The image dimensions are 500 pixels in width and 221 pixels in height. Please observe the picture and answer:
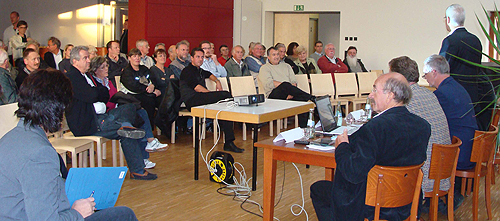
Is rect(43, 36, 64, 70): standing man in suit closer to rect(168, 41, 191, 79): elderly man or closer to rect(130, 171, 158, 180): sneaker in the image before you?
rect(168, 41, 191, 79): elderly man

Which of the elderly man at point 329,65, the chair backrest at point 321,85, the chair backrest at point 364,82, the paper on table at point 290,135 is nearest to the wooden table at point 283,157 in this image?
the paper on table at point 290,135

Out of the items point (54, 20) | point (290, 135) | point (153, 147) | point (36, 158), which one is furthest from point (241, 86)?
point (54, 20)

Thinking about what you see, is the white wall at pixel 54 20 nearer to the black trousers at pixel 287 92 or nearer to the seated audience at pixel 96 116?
the black trousers at pixel 287 92

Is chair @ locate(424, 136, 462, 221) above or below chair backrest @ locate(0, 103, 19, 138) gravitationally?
below

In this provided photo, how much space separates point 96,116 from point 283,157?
201 cm

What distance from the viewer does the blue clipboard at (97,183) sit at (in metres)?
1.99

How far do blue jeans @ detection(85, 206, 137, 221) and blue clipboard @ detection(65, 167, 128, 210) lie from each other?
0.11 meters

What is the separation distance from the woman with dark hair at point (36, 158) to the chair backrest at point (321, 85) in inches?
219

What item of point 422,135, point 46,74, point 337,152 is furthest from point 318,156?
point 46,74

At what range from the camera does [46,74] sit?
5.81ft

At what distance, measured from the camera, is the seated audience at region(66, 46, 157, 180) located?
12.6 ft

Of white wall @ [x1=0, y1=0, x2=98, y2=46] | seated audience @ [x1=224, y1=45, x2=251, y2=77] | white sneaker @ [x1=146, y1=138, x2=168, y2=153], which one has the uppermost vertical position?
white wall @ [x1=0, y1=0, x2=98, y2=46]

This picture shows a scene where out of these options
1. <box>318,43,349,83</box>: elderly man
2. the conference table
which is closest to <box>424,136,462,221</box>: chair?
the conference table

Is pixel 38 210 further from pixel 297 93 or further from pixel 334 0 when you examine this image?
pixel 334 0
